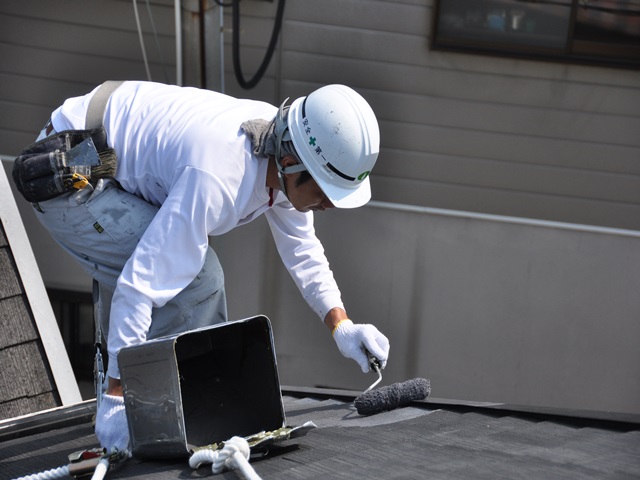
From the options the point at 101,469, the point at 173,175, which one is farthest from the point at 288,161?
the point at 101,469

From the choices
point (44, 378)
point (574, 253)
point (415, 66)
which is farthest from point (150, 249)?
point (574, 253)

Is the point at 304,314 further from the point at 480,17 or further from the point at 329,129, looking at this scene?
the point at 329,129

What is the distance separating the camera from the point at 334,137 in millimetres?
2410

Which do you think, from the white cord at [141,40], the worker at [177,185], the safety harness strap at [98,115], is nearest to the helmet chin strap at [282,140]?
the worker at [177,185]

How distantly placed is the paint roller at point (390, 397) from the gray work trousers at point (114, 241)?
586 mm

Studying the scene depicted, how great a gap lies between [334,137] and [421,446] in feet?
3.03

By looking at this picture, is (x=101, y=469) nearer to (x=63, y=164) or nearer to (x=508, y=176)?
(x=63, y=164)

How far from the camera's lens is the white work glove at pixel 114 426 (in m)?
2.38

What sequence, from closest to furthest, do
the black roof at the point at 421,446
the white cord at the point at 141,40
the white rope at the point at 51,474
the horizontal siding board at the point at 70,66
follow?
the black roof at the point at 421,446
the white rope at the point at 51,474
the white cord at the point at 141,40
the horizontal siding board at the point at 70,66

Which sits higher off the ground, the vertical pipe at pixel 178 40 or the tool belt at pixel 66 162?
the vertical pipe at pixel 178 40

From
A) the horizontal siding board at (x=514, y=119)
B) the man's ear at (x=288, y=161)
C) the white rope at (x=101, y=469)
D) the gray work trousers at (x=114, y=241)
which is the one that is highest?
the horizontal siding board at (x=514, y=119)

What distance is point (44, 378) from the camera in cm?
335

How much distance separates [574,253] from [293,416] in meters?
2.34

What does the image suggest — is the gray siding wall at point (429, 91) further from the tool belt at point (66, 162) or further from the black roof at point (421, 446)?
the tool belt at point (66, 162)
